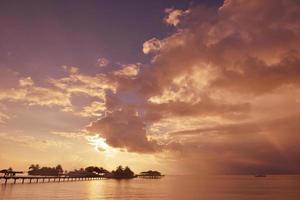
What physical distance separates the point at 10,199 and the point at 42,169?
138 m

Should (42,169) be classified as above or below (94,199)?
above

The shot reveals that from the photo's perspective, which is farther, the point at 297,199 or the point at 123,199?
the point at 297,199

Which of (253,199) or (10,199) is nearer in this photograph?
(10,199)

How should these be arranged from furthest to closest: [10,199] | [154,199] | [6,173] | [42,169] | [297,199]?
1. [42,169]
2. [6,173]
3. [297,199]
4. [154,199]
5. [10,199]

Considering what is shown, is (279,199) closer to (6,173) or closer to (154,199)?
(154,199)

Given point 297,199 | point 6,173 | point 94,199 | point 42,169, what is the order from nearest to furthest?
1. point 94,199
2. point 297,199
3. point 6,173
4. point 42,169

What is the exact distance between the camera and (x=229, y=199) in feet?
249

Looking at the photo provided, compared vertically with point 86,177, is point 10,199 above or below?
below

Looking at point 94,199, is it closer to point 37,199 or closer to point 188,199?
point 37,199

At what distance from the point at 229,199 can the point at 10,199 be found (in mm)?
50268

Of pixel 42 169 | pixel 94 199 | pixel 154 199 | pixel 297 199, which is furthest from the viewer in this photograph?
pixel 42 169

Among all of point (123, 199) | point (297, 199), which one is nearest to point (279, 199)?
point (297, 199)

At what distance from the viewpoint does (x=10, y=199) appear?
60875 mm

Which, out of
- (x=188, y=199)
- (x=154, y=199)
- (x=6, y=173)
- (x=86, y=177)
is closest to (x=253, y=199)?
(x=188, y=199)
